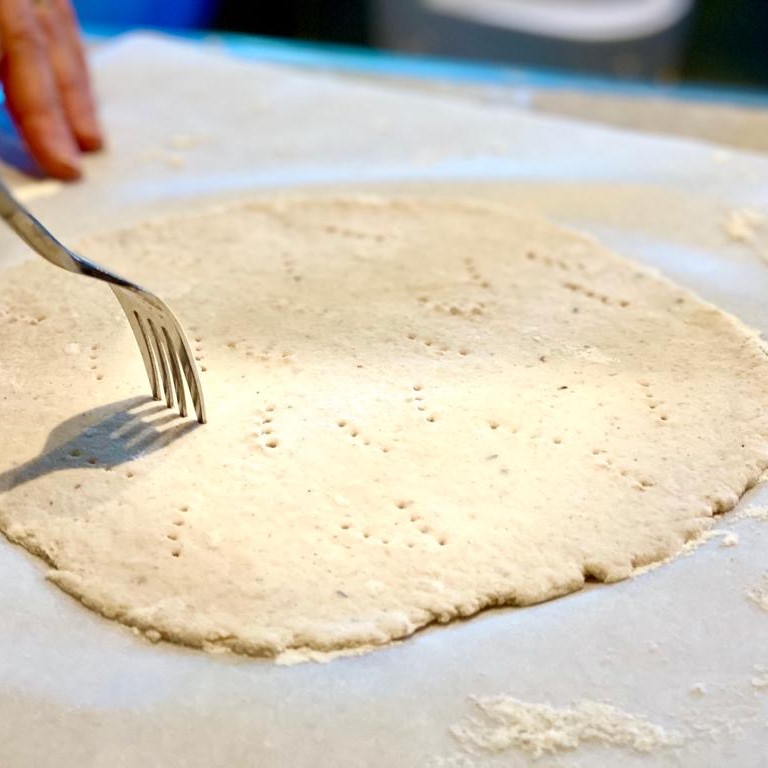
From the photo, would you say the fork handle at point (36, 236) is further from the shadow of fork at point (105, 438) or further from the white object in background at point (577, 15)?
the white object in background at point (577, 15)

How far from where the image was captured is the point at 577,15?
10.4ft

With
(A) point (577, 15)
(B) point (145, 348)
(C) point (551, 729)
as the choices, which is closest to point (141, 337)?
(B) point (145, 348)

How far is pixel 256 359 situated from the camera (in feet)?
4.52

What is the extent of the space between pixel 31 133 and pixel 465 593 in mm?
1387

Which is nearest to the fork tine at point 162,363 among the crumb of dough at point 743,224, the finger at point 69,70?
the finger at point 69,70

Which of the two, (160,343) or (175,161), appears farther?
(175,161)

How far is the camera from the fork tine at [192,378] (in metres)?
1.22

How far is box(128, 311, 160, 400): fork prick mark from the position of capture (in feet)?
4.00

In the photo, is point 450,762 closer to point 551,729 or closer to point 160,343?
point 551,729

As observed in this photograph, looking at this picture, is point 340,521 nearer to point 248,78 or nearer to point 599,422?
point 599,422

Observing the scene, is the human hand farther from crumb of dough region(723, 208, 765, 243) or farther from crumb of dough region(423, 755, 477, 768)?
crumb of dough region(423, 755, 477, 768)

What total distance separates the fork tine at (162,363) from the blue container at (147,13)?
2.15m

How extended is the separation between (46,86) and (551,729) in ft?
5.31

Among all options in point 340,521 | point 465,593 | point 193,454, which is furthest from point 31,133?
point 465,593
